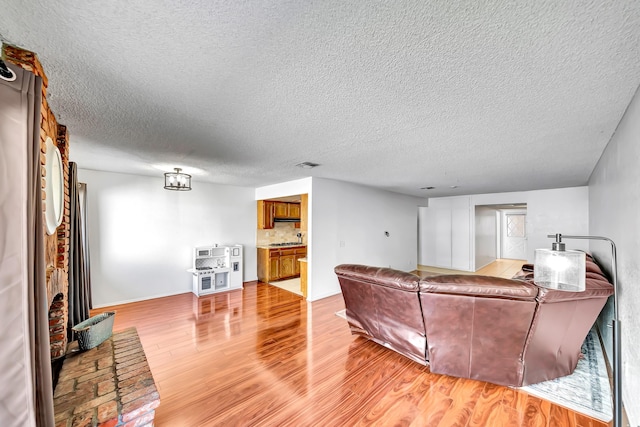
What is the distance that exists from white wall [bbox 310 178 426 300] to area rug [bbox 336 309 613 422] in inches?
131

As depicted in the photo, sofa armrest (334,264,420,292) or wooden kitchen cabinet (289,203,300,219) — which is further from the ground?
wooden kitchen cabinet (289,203,300,219)

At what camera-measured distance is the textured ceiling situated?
3.43 ft

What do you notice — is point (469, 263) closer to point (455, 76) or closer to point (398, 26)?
point (455, 76)

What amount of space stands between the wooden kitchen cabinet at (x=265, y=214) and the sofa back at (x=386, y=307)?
376 cm

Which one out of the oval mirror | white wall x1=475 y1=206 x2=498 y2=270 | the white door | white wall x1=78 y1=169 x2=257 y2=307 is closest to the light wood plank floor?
→ white wall x1=475 y1=206 x2=498 y2=270

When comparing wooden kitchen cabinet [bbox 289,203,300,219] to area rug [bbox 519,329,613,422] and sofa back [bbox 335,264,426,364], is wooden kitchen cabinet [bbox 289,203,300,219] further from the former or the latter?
area rug [bbox 519,329,613,422]

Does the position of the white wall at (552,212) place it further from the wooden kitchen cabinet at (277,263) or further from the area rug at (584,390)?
the wooden kitchen cabinet at (277,263)

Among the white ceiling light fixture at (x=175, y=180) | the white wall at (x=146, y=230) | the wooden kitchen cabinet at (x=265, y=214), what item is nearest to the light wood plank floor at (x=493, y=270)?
the wooden kitchen cabinet at (x=265, y=214)

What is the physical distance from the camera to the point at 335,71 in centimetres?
146

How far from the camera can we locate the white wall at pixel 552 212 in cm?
546

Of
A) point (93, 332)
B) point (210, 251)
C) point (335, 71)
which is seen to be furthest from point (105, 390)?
point (210, 251)

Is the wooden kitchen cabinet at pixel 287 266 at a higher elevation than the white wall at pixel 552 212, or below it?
below

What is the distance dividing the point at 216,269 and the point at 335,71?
4.94 metres

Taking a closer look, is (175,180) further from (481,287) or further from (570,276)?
(570,276)
